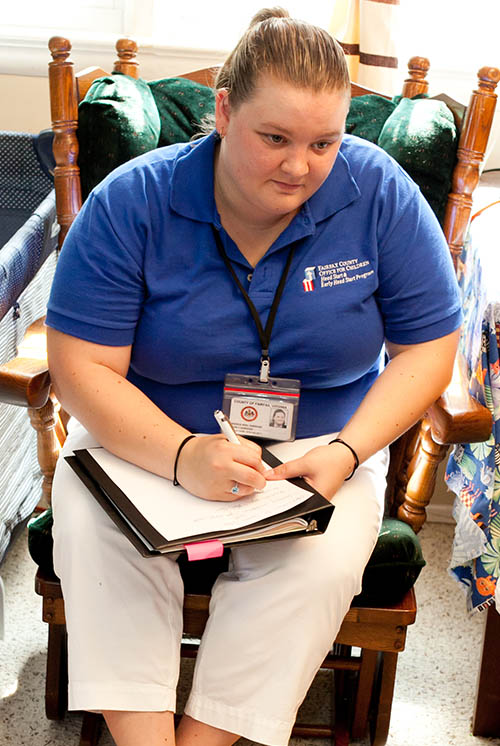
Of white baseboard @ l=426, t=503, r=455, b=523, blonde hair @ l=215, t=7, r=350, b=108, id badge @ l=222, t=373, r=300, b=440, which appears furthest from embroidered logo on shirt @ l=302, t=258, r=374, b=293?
white baseboard @ l=426, t=503, r=455, b=523

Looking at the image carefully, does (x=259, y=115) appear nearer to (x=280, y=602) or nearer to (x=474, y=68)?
(x=280, y=602)

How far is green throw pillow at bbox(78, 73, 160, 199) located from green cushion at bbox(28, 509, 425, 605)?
2.29 feet

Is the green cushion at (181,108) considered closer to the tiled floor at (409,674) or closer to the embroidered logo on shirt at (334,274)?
the embroidered logo on shirt at (334,274)

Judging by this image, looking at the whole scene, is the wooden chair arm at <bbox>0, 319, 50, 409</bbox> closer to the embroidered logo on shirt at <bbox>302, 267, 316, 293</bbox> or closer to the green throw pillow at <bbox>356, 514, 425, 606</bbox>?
the embroidered logo on shirt at <bbox>302, 267, 316, 293</bbox>

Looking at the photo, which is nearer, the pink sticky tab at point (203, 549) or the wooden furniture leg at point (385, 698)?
the pink sticky tab at point (203, 549)

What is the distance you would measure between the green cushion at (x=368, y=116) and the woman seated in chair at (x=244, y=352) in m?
0.31

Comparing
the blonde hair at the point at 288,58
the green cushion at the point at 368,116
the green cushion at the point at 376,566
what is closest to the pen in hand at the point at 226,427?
the green cushion at the point at 376,566

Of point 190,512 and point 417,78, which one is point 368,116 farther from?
point 190,512

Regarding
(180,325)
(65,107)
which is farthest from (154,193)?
(65,107)

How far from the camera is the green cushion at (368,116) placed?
1.75 metres

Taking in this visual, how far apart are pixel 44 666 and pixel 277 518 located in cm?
81

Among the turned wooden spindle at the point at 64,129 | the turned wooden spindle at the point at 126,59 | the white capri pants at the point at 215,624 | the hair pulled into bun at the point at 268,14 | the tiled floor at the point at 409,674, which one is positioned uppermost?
the hair pulled into bun at the point at 268,14

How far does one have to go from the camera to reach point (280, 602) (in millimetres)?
A: 1242

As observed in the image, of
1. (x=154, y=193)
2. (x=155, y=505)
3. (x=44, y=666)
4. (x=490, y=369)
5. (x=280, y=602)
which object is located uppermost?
(x=154, y=193)
